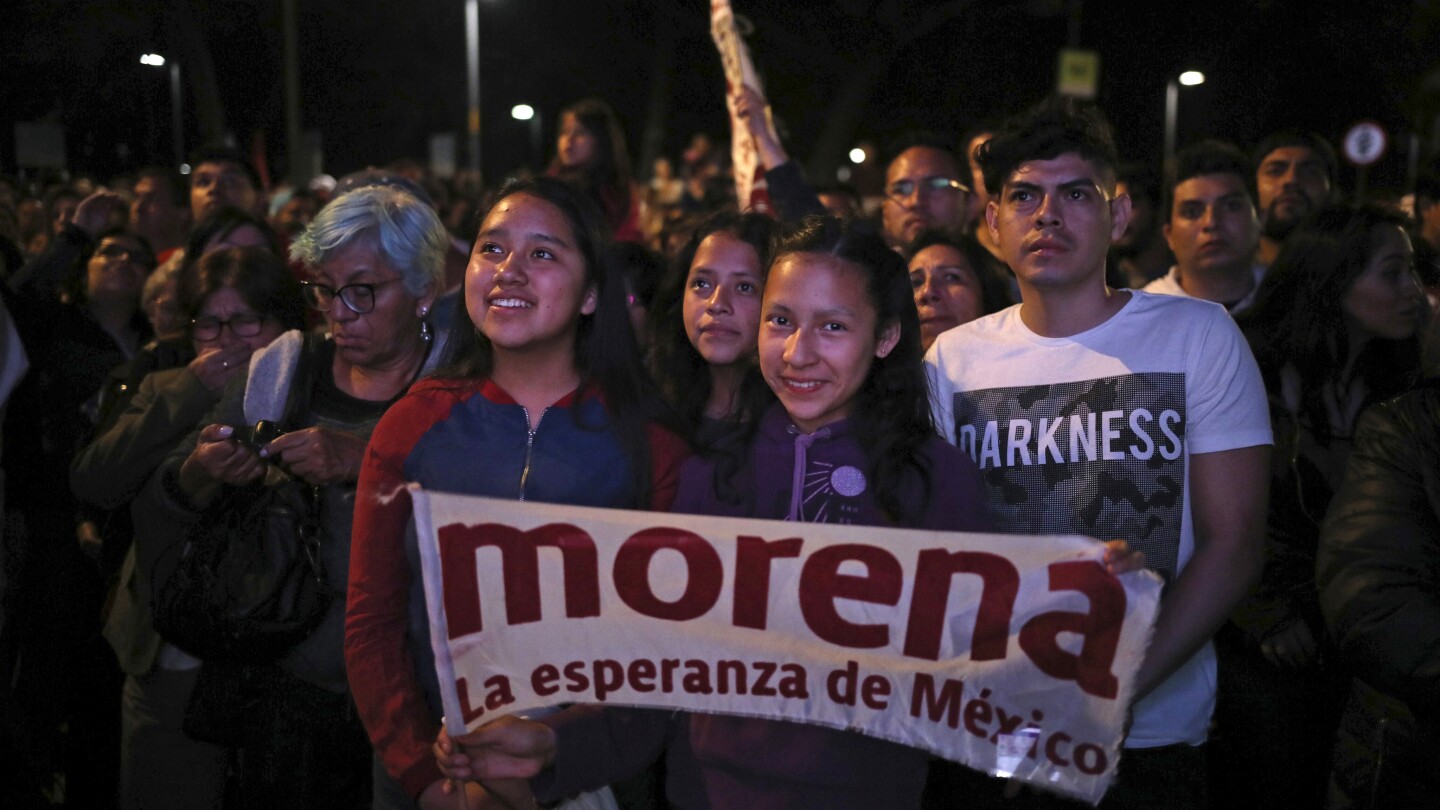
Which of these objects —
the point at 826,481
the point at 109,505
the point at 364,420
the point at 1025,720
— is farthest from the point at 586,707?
the point at 109,505

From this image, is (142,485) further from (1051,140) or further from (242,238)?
(1051,140)

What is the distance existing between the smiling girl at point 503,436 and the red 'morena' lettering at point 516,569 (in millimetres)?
262

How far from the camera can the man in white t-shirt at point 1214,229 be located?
500cm

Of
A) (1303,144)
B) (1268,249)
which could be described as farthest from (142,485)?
(1303,144)

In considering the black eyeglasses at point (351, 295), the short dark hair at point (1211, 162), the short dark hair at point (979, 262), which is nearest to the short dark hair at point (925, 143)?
the short dark hair at point (1211, 162)

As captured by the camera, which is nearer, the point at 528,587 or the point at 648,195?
the point at 528,587

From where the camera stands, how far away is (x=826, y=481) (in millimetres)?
2598

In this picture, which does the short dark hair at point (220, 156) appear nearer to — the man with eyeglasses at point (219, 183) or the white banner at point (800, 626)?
the man with eyeglasses at point (219, 183)

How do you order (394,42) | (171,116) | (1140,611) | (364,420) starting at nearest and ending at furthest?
1. (1140,611)
2. (364,420)
3. (171,116)
4. (394,42)

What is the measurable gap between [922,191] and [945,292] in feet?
4.91

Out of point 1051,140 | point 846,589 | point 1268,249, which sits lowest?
point 846,589

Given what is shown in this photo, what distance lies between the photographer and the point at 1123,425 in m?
2.73

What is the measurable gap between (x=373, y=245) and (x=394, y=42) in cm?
3255

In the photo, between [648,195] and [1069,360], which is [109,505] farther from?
[648,195]
